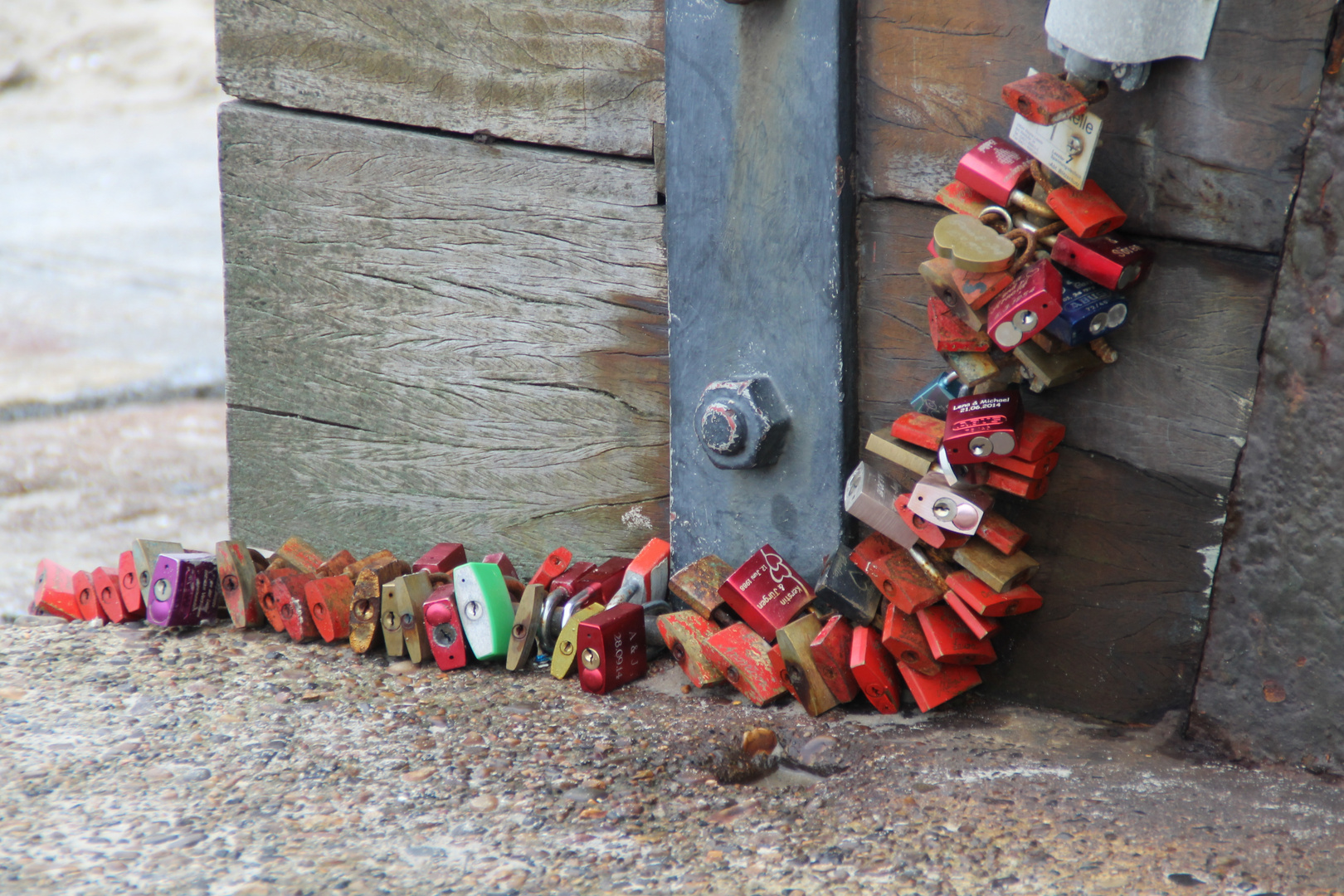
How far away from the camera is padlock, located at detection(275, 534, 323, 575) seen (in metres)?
2.24

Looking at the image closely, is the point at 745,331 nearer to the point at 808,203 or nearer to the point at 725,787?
the point at 808,203

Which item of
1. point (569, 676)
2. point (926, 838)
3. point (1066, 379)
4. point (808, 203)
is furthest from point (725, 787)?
point (808, 203)

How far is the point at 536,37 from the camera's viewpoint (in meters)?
2.02

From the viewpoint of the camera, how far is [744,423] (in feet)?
5.96

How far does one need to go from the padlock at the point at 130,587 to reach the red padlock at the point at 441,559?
1.83 feet

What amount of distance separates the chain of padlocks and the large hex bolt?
15cm

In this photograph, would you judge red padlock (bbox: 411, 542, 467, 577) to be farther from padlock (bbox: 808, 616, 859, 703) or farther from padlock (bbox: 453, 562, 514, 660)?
padlock (bbox: 808, 616, 859, 703)

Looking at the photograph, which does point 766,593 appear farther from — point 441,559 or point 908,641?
point 441,559

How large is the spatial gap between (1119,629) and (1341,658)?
0.95 feet

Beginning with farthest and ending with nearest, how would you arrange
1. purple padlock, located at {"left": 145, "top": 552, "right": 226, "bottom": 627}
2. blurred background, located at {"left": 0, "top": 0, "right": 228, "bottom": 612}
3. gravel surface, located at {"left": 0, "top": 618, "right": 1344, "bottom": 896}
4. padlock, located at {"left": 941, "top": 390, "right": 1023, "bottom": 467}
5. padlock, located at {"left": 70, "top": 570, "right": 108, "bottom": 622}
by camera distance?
blurred background, located at {"left": 0, "top": 0, "right": 228, "bottom": 612}, padlock, located at {"left": 70, "top": 570, "right": 108, "bottom": 622}, purple padlock, located at {"left": 145, "top": 552, "right": 226, "bottom": 627}, padlock, located at {"left": 941, "top": 390, "right": 1023, "bottom": 467}, gravel surface, located at {"left": 0, "top": 618, "right": 1344, "bottom": 896}

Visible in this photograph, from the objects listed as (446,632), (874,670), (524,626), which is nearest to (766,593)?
(874,670)

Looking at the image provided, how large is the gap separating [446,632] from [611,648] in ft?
1.04

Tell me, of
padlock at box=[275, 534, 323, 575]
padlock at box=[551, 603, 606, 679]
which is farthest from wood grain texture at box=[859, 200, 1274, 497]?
padlock at box=[275, 534, 323, 575]

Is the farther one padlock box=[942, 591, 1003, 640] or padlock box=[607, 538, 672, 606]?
padlock box=[607, 538, 672, 606]
